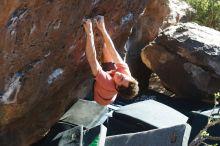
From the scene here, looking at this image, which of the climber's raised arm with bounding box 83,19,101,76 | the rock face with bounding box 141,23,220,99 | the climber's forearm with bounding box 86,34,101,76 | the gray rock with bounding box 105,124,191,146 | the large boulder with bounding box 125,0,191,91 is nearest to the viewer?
the climber's raised arm with bounding box 83,19,101,76

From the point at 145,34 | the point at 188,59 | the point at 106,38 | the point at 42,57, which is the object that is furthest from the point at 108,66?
the point at 145,34

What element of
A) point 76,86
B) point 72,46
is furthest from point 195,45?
point 72,46

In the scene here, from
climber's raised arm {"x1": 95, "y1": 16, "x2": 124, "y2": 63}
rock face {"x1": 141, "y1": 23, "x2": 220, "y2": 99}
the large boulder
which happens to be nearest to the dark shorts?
climber's raised arm {"x1": 95, "y1": 16, "x2": 124, "y2": 63}

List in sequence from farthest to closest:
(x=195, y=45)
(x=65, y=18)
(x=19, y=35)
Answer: (x=195, y=45), (x=65, y=18), (x=19, y=35)

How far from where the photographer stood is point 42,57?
15.8ft

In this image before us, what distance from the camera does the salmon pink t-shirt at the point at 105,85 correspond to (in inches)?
217

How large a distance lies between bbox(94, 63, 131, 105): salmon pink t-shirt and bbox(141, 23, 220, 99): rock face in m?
3.42

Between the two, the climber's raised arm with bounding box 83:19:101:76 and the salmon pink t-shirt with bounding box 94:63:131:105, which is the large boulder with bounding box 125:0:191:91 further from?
the climber's raised arm with bounding box 83:19:101:76

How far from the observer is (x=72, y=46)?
5203mm

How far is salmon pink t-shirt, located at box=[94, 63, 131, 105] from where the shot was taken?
5.50 meters

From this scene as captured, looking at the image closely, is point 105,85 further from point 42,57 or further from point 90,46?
point 42,57

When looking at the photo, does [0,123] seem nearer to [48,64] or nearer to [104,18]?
[48,64]

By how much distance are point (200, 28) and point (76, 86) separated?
386cm

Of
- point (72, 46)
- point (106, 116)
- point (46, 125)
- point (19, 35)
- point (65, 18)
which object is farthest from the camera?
point (106, 116)
